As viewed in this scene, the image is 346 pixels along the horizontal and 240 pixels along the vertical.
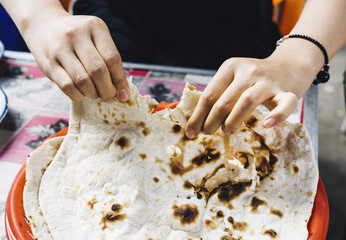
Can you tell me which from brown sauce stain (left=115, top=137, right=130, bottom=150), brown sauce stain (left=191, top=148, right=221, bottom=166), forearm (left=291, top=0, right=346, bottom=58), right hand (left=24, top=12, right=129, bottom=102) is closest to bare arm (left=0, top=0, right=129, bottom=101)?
right hand (left=24, top=12, right=129, bottom=102)

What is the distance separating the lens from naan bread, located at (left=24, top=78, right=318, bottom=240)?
67 cm

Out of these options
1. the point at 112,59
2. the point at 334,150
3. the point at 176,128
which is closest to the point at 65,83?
the point at 112,59

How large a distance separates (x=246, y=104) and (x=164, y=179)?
0.90ft

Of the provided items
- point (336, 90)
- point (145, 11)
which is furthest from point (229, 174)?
point (336, 90)

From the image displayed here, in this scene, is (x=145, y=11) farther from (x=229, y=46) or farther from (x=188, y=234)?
(x=188, y=234)

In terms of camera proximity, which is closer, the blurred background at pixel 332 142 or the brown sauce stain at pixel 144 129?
the brown sauce stain at pixel 144 129

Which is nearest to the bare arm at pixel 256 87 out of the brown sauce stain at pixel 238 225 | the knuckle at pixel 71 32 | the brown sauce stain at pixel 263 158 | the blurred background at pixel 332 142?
the brown sauce stain at pixel 263 158

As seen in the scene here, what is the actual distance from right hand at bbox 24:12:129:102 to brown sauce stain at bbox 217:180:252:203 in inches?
12.4

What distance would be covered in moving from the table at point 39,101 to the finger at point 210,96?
0.42 meters

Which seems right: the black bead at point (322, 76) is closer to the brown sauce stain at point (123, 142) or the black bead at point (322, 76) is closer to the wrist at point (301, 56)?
the wrist at point (301, 56)

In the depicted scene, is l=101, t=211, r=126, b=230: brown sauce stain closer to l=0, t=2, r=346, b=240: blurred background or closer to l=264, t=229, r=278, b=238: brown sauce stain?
l=264, t=229, r=278, b=238: brown sauce stain

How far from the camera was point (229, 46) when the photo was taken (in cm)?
120

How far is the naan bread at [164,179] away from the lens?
67 cm

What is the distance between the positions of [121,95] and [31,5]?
401 mm
